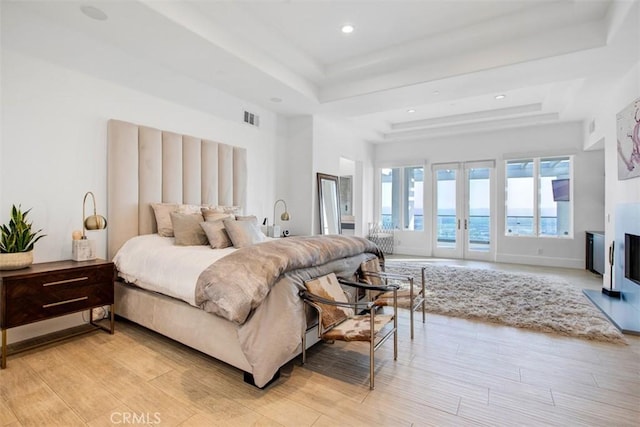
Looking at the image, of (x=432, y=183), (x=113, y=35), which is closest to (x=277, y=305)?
(x=113, y=35)

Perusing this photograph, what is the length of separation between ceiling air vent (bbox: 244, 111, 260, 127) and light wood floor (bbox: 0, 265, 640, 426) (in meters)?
3.36

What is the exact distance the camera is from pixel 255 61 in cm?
375

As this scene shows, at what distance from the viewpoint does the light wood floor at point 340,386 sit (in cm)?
177

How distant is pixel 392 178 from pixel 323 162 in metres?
2.90

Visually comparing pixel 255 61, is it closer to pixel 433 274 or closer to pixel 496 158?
pixel 433 274

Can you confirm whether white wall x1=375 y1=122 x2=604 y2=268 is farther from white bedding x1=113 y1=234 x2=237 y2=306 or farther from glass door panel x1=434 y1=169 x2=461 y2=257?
white bedding x1=113 y1=234 x2=237 y2=306

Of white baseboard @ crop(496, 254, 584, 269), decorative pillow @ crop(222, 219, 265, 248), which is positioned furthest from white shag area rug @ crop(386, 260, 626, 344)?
decorative pillow @ crop(222, 219, 265, 248)

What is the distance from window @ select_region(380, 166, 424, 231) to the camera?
25.5 feet

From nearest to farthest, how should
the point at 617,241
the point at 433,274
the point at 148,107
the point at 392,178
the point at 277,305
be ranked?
1. the point at 277,305
2. the point at 148,107
3. the point at 617,241
4. the point at 433,274
5. the point at 392,178

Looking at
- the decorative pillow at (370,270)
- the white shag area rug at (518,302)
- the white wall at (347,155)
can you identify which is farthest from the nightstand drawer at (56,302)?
the white wall at (347,155)

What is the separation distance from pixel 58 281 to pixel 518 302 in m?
4.72

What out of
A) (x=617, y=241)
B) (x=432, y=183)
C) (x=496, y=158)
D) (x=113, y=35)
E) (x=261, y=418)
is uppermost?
(x=113, y=35)

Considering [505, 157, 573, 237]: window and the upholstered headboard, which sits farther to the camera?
[505, 157, 573, 237]: window

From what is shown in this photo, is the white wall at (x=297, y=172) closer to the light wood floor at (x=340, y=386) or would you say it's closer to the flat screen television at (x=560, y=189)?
the light wood floor at (x=340, y=386)
